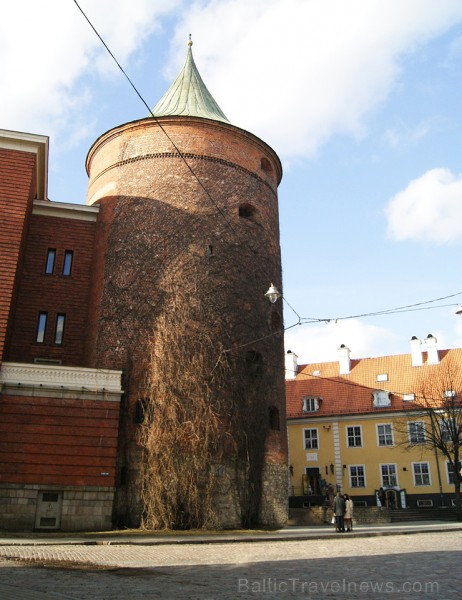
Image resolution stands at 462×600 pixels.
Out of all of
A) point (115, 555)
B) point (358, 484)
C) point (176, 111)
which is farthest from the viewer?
point (358, 484)

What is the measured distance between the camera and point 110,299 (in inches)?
832

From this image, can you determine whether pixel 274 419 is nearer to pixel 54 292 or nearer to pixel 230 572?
pixel 54 292

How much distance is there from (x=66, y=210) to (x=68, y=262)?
2199mm

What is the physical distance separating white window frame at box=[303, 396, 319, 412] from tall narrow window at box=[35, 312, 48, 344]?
20.4 metres

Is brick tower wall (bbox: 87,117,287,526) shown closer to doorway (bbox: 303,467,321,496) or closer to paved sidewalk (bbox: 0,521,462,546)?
paved sidewalk (bbox: 0,521,462,546)

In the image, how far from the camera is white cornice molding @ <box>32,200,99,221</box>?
23.8 meters

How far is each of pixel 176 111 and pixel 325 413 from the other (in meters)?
20.8

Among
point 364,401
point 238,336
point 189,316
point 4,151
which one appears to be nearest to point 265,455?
point 238,336

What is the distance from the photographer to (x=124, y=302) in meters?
20.9

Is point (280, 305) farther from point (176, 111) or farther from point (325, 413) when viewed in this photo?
point (325, 413)

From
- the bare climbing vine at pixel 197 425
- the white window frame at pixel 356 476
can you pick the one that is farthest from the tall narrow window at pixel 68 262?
the white window frame at pixel 356 476

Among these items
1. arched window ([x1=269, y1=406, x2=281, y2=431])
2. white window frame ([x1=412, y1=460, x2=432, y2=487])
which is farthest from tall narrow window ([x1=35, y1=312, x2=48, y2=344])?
white window frame ([x1=412, y1=460, x2=432, y2=487])

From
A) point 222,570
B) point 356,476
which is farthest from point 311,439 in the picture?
point 222,570

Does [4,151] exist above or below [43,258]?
above
